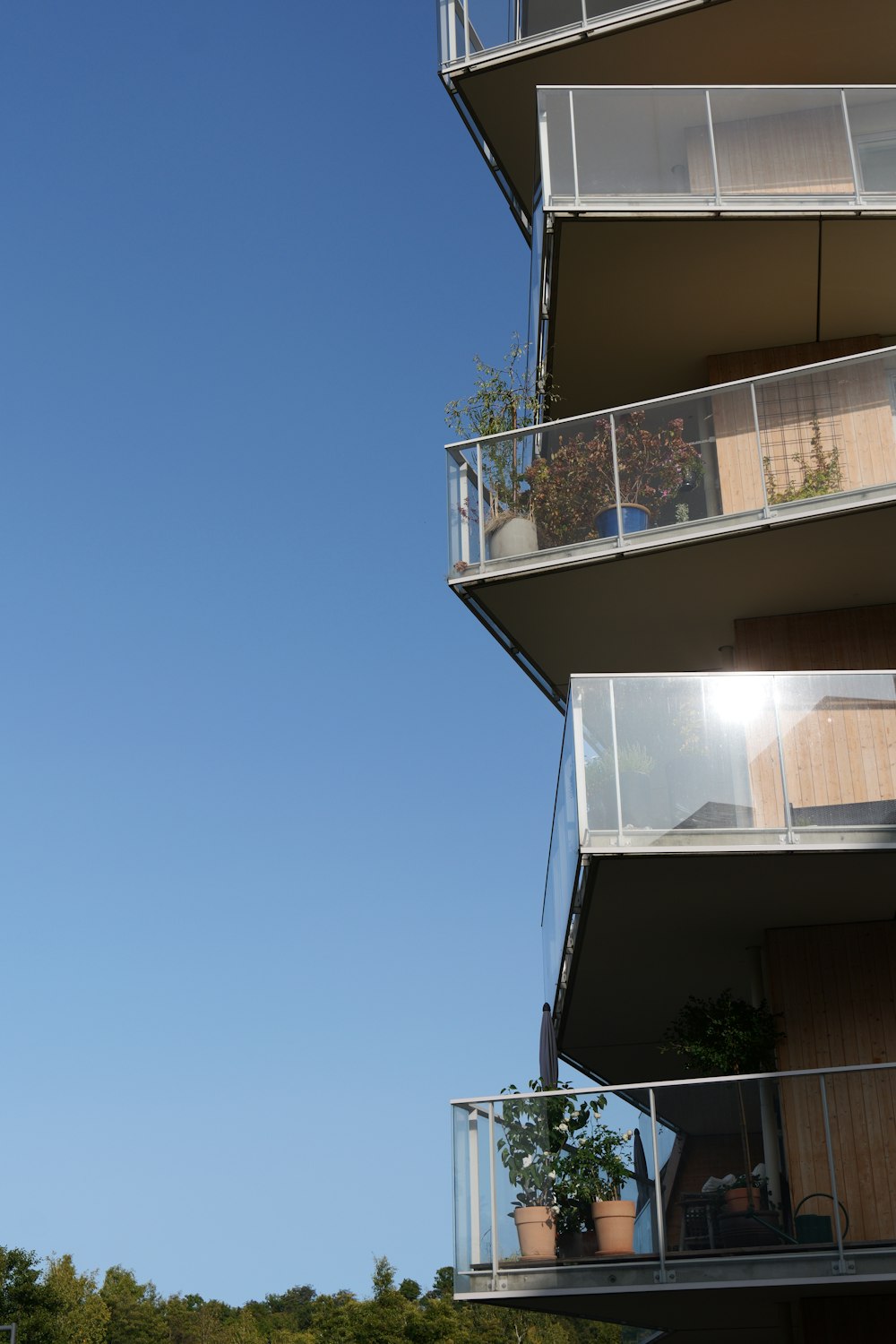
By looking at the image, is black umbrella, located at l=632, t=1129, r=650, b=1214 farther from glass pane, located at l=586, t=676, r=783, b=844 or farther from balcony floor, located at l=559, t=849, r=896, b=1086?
glass pane, located at l=586, t=676, r=783, b=844

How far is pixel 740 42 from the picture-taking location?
51.2 ft

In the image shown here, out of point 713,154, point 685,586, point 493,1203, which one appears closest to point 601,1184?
point 493,1203

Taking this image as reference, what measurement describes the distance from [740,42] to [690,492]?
5.84 m

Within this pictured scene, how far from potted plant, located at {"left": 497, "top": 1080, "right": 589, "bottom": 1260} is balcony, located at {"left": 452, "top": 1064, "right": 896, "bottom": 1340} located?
0.05 feet

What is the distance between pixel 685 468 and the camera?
13.7m

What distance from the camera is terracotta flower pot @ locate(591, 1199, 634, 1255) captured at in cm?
1061

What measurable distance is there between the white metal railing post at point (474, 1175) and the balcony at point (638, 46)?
11713mm

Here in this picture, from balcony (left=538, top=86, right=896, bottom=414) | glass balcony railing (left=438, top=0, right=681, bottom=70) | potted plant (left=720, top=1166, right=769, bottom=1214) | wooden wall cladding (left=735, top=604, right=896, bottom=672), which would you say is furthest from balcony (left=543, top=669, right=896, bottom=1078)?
glass balcony railing (left=438, top=0, right=681, bottom=70)

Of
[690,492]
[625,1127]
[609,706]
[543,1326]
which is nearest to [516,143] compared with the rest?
[690,492]

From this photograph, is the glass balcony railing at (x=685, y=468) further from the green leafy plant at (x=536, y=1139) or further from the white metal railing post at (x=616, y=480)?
the green leafy plant at (x=536, y=1139)

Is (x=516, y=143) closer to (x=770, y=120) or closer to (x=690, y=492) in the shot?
(x=770, y=120)

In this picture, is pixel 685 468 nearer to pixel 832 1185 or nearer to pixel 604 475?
pixel 604 475

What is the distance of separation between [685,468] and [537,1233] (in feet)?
23.7

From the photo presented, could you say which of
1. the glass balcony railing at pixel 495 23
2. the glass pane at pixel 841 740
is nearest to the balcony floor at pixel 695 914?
the glass pane at pixel 841 740
